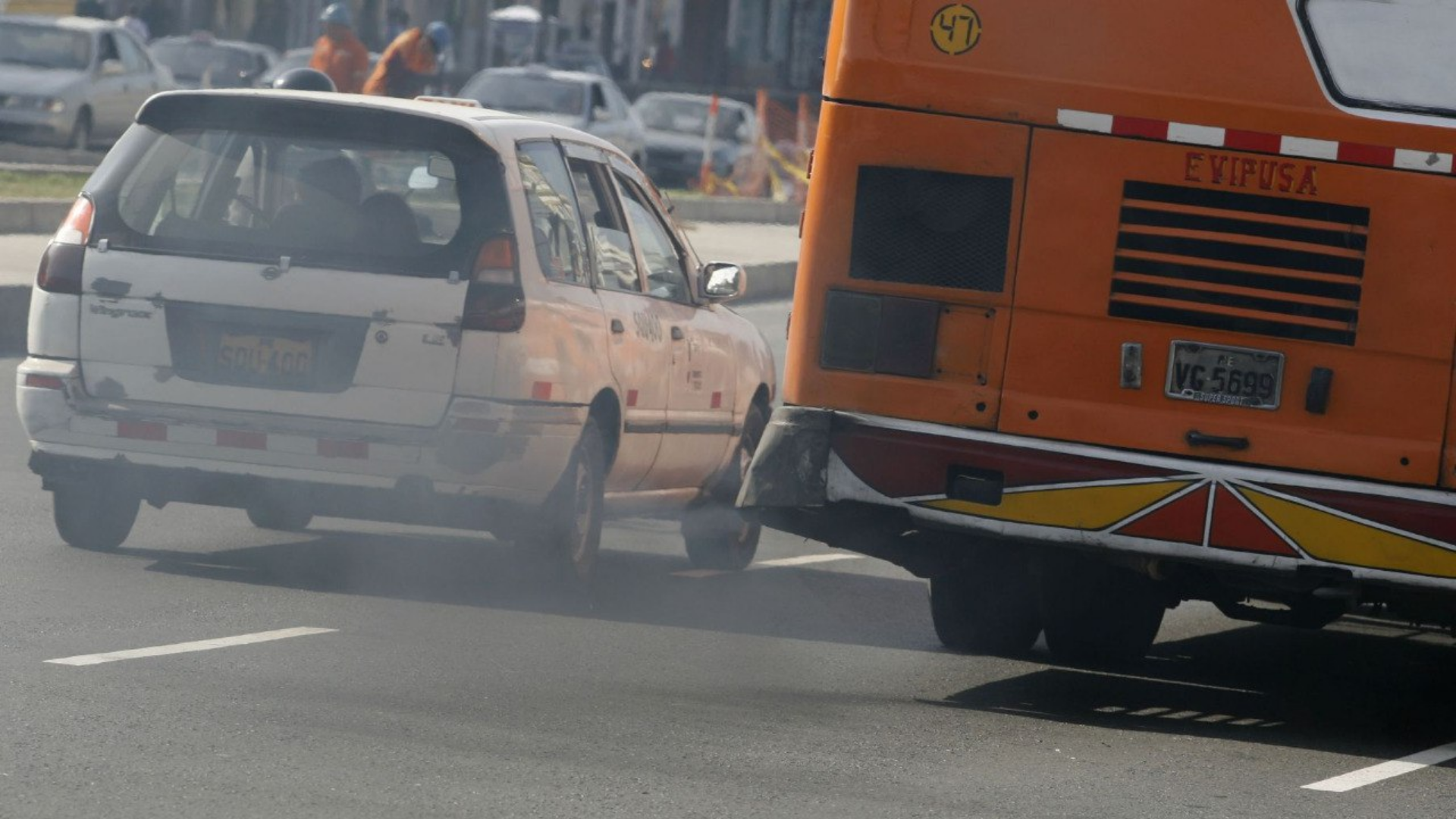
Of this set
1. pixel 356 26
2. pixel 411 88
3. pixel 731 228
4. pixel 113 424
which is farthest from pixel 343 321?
pixel 356 26

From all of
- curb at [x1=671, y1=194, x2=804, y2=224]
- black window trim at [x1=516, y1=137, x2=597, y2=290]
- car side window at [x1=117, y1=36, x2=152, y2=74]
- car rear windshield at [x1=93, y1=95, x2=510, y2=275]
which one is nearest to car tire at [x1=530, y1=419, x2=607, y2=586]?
black window trim at [x1=516, y1=137, x2=597, y2=290]

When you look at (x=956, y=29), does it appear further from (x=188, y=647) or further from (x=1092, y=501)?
(x=188, y=647)

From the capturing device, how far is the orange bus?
7.92m

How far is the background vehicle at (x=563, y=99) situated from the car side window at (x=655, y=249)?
2444 centimetres

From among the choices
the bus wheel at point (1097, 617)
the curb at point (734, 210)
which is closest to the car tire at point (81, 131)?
the curb at point (734, 210)

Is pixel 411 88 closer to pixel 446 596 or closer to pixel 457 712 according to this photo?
pixel 446 596

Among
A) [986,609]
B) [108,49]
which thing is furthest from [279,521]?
[108,49]

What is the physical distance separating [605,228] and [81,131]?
22.4m

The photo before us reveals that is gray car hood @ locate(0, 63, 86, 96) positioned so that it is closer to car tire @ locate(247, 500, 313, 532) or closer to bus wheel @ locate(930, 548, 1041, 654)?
car tire @ locate(247, 500, 313, 532)

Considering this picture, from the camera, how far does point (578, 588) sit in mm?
9805

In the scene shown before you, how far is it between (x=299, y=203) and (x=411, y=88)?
10.1 metres

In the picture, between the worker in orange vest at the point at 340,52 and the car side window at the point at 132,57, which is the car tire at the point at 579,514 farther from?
the car side window at the point at 132,57

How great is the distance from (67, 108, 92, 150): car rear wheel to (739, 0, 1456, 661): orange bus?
79.6 ft

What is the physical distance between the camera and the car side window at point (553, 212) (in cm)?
963
